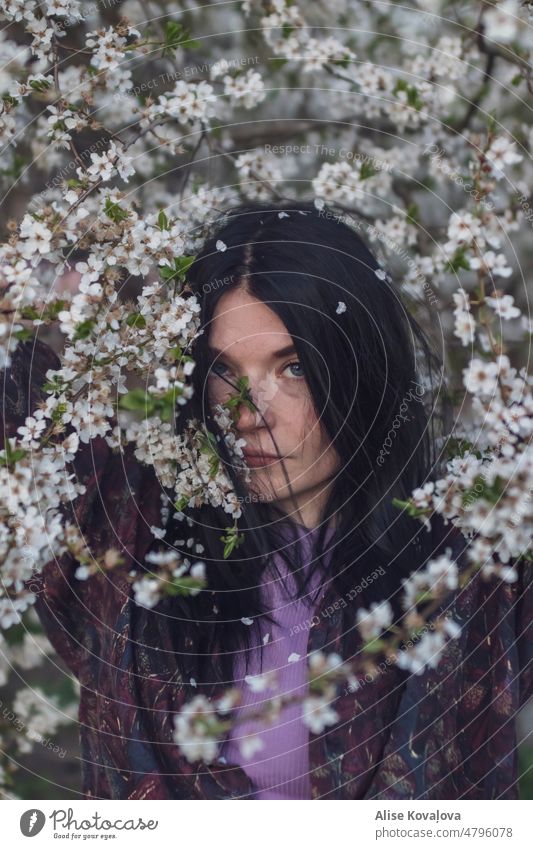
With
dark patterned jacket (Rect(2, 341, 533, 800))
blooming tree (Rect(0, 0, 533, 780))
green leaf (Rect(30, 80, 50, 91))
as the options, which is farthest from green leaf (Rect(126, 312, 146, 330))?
green leaf (Rect(30, 80, 50, 91))

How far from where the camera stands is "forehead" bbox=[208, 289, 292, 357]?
871mm

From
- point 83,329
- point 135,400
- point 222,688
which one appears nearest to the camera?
point 135,400

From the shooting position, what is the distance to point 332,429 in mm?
930

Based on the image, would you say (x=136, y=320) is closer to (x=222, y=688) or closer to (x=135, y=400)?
(x=135, y=400)

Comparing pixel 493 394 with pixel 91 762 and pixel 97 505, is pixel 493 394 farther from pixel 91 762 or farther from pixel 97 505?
pixel 91 762

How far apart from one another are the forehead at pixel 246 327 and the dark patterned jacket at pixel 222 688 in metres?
0.18

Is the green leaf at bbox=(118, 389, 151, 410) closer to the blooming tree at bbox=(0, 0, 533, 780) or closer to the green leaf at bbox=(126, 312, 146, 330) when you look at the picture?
the blooming tree at bbox=(0, 0, 533, 780)

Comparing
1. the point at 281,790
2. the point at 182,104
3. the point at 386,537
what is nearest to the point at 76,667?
the point at 281,790

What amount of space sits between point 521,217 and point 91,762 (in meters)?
0.84

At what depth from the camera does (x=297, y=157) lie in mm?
1217

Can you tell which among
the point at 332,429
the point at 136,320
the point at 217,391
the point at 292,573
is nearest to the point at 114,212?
the point at 136,320

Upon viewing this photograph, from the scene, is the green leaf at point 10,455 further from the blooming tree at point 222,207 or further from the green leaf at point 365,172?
the green leaf at point 365,172

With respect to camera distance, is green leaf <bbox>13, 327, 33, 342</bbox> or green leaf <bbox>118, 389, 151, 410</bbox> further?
green leaf <bbox>13, 327, 33, 342</bbox>

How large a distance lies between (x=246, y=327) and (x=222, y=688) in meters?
0.39
